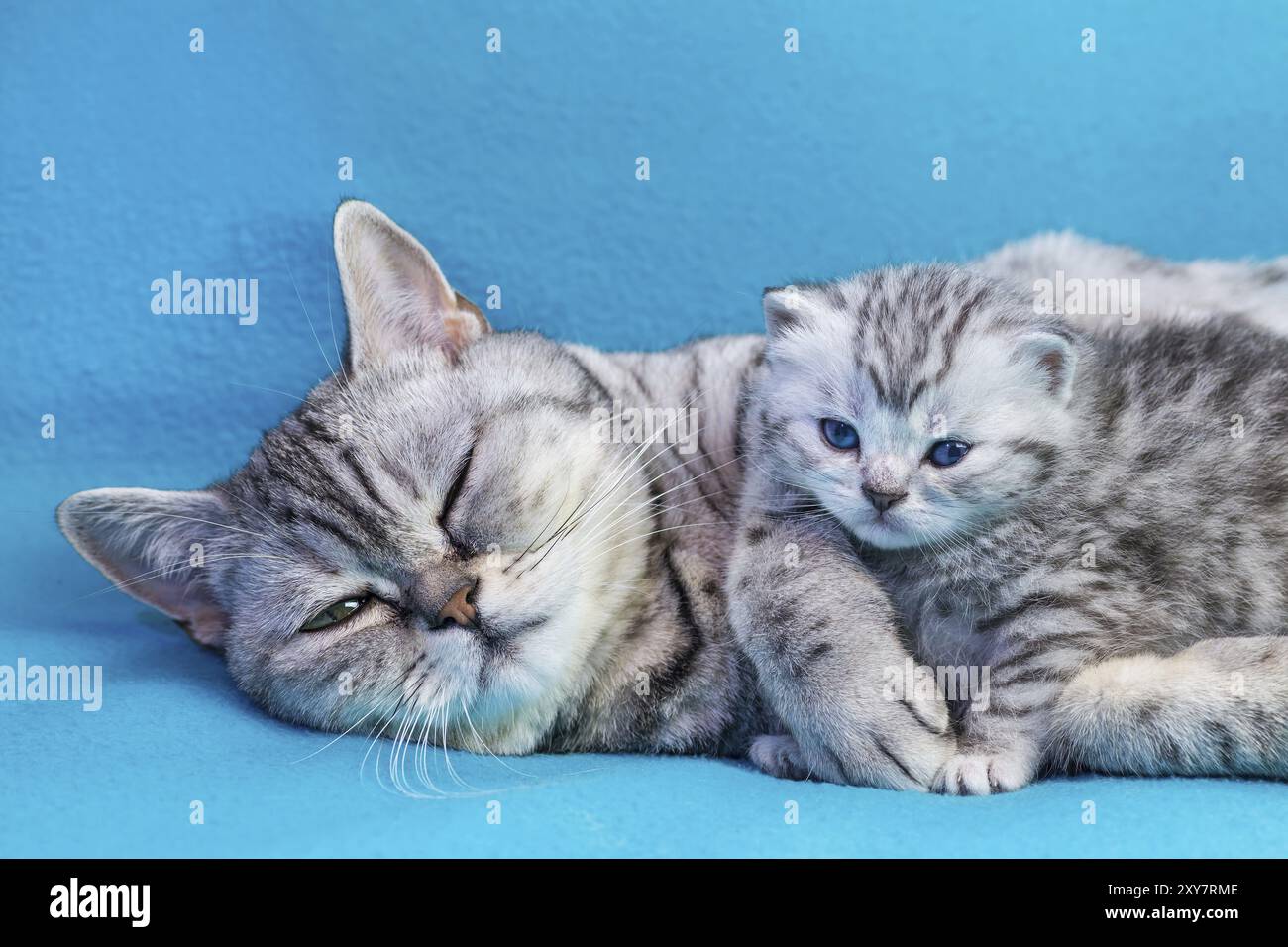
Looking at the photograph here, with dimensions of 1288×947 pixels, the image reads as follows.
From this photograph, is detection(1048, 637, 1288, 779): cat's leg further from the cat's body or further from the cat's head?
the cat's head

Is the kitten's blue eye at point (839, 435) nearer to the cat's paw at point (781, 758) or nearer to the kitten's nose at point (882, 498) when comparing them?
the kitten's nose at point (882, 498)

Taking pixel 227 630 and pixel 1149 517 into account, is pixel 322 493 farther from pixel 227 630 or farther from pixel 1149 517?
pixel 1149 517

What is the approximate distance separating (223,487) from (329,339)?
0.79 m

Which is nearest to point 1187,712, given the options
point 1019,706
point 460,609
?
point 1019,706

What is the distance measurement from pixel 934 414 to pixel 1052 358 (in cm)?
17

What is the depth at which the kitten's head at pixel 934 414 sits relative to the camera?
60.5 inches

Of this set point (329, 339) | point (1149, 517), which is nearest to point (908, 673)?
point (1149, 517)

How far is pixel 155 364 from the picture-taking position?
2.49 m
